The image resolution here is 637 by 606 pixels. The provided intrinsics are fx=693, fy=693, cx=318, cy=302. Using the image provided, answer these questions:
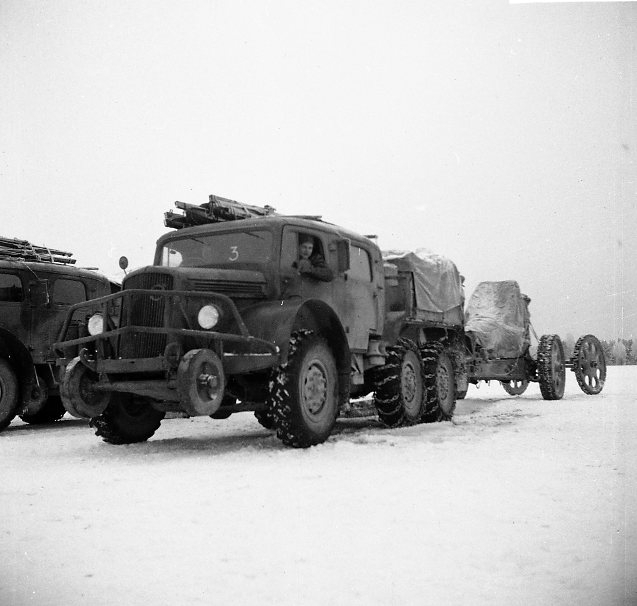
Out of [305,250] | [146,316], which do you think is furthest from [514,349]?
[146,316]

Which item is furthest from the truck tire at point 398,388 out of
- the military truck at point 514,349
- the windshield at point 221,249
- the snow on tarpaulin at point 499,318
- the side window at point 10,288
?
the side window at point 10,288

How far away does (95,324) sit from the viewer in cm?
709

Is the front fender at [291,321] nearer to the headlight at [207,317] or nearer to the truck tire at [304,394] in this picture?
the truck tire at [304,394]

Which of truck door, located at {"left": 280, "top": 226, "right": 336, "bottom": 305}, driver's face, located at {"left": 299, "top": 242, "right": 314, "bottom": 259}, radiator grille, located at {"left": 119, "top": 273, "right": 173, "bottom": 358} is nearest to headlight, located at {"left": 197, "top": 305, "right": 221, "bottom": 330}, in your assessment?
radiator grille, located at {"left": 119, "top": 273, "right": 173, "bottom": 358}

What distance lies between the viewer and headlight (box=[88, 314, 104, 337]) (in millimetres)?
7031

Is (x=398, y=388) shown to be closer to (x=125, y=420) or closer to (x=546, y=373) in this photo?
(x=125, y=420)

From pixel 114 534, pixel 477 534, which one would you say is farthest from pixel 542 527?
pixel 114 534

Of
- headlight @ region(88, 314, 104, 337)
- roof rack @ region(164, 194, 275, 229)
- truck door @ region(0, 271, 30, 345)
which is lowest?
headlight @ region(88, 314, 104, 337)

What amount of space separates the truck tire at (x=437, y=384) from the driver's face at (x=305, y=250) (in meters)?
3.32

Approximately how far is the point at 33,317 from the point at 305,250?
478 centimetres

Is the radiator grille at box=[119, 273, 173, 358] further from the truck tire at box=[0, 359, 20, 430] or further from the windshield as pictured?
the truck tire at box=[0, 359, 20, 430]

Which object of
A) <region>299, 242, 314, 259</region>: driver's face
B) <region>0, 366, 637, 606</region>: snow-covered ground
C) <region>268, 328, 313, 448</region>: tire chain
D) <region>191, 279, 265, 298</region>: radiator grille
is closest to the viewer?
<region>0, 366, 637, 606</region>: snow-covered ground

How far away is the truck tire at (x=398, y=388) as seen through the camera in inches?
360

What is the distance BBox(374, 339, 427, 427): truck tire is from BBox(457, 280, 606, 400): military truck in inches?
133
